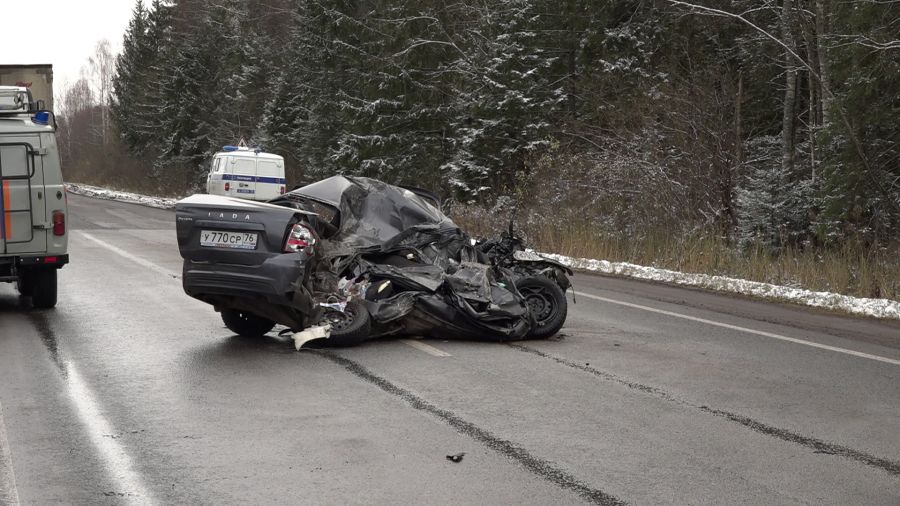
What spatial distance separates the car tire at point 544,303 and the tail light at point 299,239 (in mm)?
2086

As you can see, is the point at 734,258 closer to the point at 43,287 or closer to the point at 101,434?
the point at 43,287

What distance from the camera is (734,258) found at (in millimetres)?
16312

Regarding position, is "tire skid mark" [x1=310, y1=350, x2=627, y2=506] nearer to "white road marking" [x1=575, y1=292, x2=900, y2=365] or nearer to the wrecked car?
the wrecked car

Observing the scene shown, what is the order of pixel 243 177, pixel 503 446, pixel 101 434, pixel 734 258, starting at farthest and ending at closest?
pixel 243 177 → pixel 734 258 → pixel 101 434 → pixel 503 446

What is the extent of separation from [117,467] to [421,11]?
29.3 m

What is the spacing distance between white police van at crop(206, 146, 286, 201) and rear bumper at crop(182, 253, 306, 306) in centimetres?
2165

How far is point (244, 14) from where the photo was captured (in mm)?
56844

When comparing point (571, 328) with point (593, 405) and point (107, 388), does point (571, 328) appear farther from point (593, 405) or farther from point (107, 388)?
point (107, 388)

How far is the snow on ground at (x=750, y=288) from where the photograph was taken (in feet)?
39.3

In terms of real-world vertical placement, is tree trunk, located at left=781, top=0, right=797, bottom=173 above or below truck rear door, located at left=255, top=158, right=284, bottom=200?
above

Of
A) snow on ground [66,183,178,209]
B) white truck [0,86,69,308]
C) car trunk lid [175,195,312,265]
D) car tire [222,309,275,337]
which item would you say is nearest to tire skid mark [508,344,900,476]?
car trunk lid [175,195,312,265]

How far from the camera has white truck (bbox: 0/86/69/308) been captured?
11242 mm

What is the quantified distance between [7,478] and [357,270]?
4.48 metres

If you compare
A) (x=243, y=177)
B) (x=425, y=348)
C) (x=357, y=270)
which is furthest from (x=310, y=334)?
(x=243, y=177)
